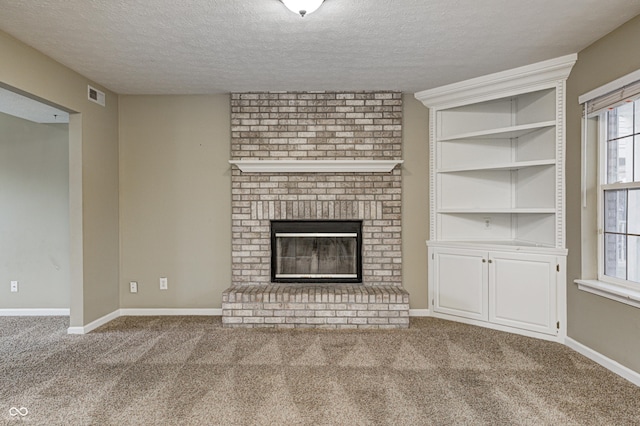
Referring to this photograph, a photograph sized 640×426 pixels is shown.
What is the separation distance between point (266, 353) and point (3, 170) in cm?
371

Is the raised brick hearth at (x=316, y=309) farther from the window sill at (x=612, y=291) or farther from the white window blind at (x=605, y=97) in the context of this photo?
the white window blind at (x=605, y=97)

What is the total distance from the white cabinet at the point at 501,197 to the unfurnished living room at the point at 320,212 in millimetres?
22

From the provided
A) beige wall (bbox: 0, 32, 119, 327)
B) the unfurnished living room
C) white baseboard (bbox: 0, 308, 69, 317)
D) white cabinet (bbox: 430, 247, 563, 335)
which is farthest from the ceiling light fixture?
white baseboard (bbox: 0, 308, 69, 317)

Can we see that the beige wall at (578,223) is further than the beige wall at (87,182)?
No

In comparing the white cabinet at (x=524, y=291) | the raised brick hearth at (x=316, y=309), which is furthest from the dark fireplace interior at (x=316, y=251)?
the white cabinet at (x=524, y=291)

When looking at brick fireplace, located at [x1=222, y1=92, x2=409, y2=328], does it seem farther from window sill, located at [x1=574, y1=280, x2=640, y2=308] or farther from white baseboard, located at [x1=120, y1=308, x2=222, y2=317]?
window sill, located at [x1=574, y1=280, x2=640, y2=308]

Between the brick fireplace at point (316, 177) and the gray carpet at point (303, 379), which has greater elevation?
the brick fireplace at point (316, 177)

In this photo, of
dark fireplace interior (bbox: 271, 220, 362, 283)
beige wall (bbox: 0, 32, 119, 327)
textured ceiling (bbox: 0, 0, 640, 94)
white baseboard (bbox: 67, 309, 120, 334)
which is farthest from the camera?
dark fireplace interior (bbox: 271, 220, 362, 283)

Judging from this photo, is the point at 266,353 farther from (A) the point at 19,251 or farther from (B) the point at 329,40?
(A) the point at 19,251

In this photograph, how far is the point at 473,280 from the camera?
3.66m

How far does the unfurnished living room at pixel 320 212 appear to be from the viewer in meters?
2.35

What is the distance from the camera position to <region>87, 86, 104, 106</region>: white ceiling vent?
11.8 feet

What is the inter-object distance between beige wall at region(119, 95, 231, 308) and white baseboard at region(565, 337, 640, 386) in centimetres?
332

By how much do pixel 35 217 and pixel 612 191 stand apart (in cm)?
562
